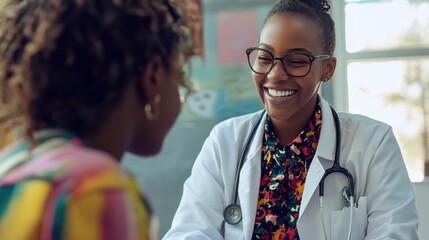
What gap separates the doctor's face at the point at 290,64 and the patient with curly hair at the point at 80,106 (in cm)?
81

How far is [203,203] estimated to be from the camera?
1663 millimetres

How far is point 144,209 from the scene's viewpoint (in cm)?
70

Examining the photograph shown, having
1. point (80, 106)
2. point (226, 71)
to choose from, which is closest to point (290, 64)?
A: point (80, 106)

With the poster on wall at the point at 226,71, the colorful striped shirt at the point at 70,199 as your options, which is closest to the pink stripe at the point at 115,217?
the colorful striped shirt at the point at 70,199

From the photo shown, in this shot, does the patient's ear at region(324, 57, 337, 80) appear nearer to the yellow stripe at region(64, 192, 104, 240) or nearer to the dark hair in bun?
the dark hair in bun

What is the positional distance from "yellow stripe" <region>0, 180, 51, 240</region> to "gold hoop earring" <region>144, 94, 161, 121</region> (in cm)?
19

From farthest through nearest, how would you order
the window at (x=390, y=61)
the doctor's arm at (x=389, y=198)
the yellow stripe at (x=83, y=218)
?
the window at (x=390, y=61) < the doctor's arm at (x=389, y=198) < the yellow stripe at (x=83, y=218)

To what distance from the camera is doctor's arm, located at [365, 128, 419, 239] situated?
154 cm

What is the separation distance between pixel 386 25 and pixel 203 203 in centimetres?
Answer: 190

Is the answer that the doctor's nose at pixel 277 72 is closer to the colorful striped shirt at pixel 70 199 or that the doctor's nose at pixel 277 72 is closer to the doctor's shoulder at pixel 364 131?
the doctor's shoulder at pixel 364 131

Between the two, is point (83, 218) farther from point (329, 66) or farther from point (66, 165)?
point (329, 66)

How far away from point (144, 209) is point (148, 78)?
0.56ft

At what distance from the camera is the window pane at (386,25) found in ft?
A: 10.5

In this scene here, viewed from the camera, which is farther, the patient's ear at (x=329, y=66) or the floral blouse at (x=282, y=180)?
the patient's ear at (x=329, y=66)
